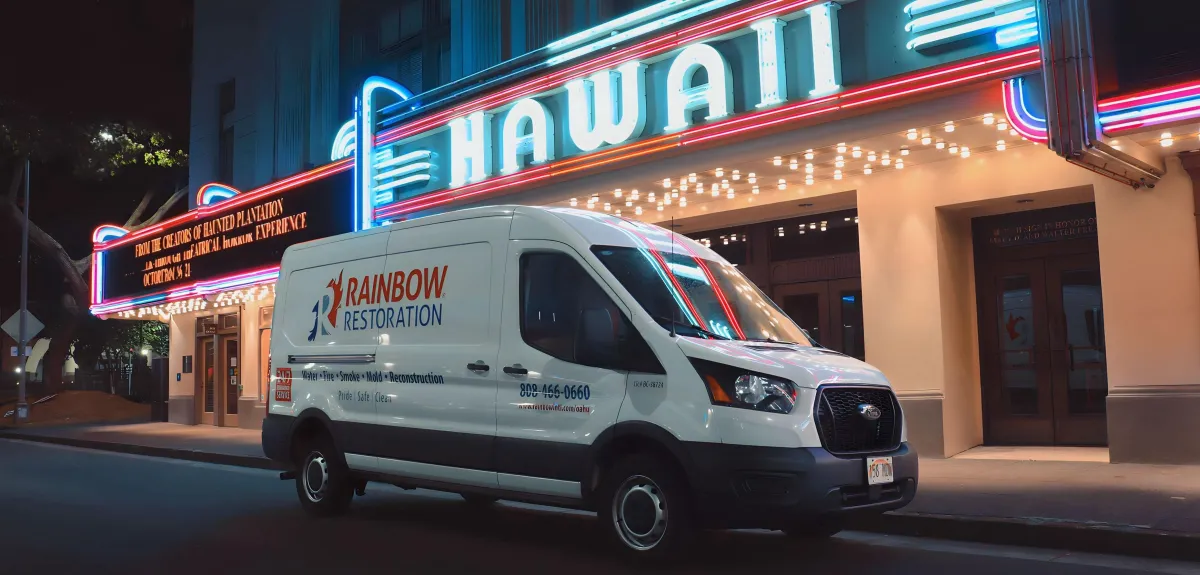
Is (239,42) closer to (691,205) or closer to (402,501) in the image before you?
(691,205)

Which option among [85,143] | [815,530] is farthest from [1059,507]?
[85,143]

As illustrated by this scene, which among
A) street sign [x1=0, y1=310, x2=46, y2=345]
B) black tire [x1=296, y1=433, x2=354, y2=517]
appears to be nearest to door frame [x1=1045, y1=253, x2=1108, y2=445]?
black tire [x1=296, y1=433, x2=354, y2=517]

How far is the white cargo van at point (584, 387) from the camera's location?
6.33 metres

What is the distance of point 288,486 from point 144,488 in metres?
1.68

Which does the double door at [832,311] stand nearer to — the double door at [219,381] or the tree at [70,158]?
the double door at [219,381]

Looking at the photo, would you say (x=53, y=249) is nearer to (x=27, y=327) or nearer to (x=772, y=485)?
(x=27, y=327)

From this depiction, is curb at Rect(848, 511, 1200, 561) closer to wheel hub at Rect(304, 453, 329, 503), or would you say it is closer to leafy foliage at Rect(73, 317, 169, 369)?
wheel hub at Rect(304, 453, 329, 503)

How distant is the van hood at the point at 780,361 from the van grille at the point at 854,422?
0.09 meters

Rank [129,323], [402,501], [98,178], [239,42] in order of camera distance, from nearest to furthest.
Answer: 1. [402,501]
2. [239,42]
3. [98,178]
4. [129,323]

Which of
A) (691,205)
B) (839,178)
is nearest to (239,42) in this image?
(691,205)

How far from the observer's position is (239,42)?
26.5 metres

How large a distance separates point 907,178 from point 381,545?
845 centimetres

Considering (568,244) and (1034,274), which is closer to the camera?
(568,244)

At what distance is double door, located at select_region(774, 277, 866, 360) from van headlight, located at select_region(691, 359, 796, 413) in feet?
25.8
